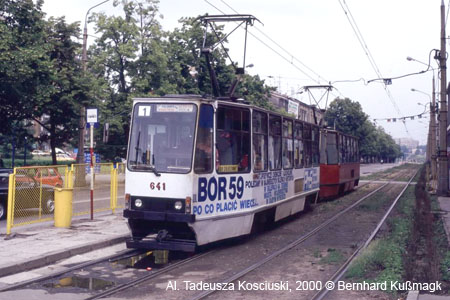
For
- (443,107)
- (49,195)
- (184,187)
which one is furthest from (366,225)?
(443,107)

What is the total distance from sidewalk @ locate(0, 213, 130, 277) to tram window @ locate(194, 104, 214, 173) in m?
2.98

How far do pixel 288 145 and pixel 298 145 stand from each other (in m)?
1.37

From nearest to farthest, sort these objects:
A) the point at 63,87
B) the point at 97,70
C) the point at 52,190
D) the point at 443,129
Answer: the point at 52,190 → the point at 443,129 → the point at 63,87 → the point at 97,70

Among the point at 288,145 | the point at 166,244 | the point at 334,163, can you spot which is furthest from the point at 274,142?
the point at 334,163

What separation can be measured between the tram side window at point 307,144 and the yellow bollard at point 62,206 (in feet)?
25.1

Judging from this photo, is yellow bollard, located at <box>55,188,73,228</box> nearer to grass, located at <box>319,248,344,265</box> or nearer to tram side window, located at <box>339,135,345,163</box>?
grass, located at <box>319,248,344,265</box>

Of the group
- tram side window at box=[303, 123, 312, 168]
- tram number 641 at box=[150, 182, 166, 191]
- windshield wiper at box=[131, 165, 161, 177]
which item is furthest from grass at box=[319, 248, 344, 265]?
tram side window at box=[303, 123, 312, 168]

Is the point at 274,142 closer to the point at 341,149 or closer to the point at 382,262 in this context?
the point at 382,262

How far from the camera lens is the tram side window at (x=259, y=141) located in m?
11.8

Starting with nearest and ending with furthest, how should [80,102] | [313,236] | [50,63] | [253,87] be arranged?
1. [313,236]
2. [50,63]
3. [80,102]
4. [253,87]

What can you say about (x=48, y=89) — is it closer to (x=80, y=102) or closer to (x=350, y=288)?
(x=80, y=102)

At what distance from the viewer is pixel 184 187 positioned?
9773mm

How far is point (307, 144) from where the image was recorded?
17.2 meters

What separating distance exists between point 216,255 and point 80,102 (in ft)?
62.8
